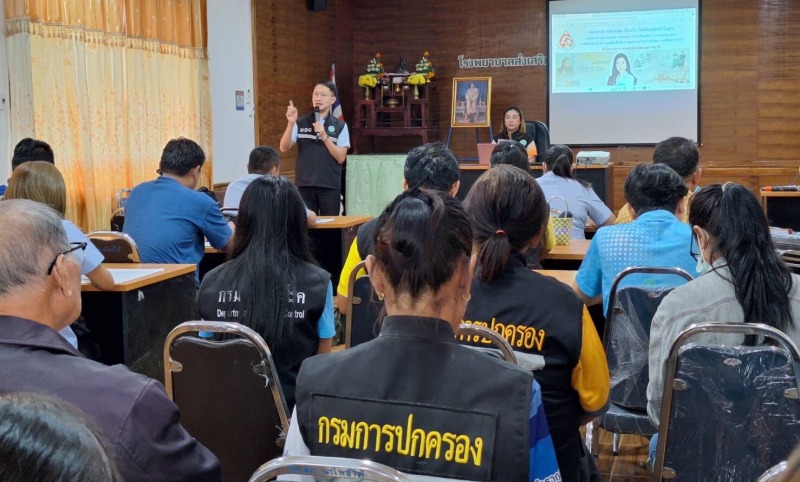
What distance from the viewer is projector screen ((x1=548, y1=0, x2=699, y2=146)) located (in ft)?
29.9

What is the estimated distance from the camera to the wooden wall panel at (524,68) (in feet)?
29.5

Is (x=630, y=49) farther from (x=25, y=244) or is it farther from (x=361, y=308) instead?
(x=25, y=244)

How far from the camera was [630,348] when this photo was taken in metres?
2.64

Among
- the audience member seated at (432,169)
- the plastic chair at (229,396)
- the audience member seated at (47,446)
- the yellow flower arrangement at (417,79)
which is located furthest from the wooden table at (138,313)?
the yellow flower arrangement at (417,79)

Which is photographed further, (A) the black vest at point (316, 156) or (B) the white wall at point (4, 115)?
(A) the black vest at point (316, 156)

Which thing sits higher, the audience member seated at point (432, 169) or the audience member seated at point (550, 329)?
the audience member seated at point (432, 169)

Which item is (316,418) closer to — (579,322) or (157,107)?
(579,322)

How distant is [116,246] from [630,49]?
692 centimetres

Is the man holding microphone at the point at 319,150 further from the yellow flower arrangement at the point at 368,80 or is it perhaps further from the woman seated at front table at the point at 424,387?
the woman seated at front table at the point at 424,387

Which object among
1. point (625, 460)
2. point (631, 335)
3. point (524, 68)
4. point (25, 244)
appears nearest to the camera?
point (25, 244)

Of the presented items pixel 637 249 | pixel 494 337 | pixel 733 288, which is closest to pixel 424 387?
pixel 494 337

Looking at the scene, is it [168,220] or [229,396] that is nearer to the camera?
[229,396]

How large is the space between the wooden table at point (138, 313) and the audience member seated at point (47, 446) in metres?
2.71

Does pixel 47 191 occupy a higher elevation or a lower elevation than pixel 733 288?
higher
